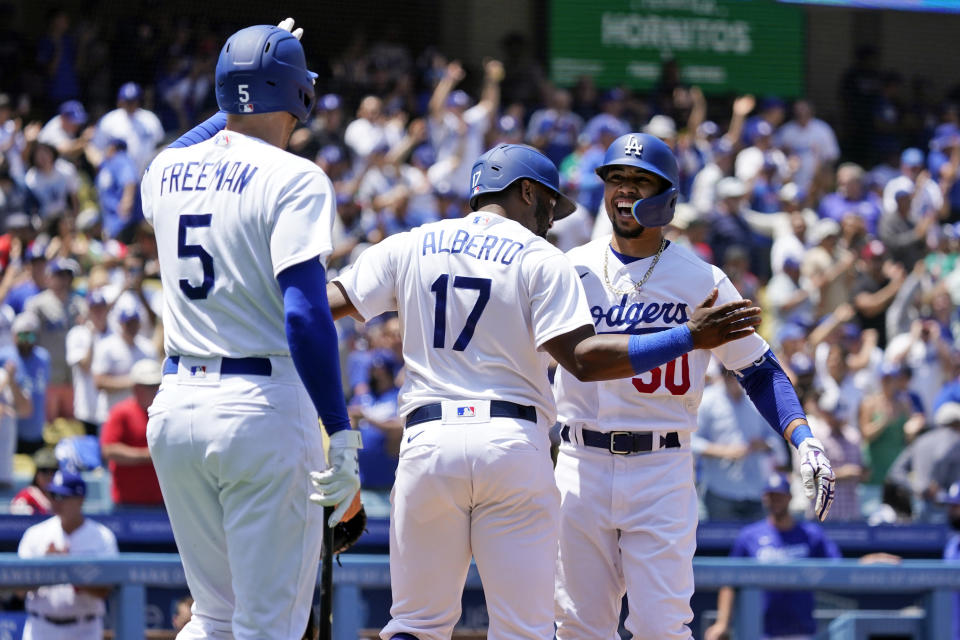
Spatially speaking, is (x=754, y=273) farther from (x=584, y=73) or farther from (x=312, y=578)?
(x=312, y=578)

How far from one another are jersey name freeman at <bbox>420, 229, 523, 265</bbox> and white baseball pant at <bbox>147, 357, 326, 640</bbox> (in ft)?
2.44

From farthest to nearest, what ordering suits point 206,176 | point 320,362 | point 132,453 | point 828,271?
point 828,271, point 132,453, point 206,176, point 320,362

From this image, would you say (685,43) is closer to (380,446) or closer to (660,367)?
(380,446)

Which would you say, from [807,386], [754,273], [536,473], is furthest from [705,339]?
[754,273]

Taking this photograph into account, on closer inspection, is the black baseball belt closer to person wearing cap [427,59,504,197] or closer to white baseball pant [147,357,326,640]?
white baseball pant [147,357,326,640]

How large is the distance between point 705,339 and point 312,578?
4.22 feet

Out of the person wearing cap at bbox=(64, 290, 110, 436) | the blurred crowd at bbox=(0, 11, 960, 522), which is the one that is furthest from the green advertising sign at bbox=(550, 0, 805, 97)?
the person wearing cap at bbox=(64, 290, 110, 436)

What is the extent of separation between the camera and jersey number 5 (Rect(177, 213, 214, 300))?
3553 millimetres

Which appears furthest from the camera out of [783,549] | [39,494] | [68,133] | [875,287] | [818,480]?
[68,133]

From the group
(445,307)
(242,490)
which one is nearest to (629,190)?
(445,307)

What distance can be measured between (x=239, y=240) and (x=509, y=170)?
104cm

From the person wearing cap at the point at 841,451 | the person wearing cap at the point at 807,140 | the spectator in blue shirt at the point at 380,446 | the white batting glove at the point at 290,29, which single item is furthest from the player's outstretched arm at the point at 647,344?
the person wearing cap at the point at 807,140

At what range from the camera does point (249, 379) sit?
138 inches

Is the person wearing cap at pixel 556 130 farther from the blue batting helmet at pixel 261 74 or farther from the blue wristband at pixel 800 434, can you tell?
the blue batting helmet at pixel 261 74
